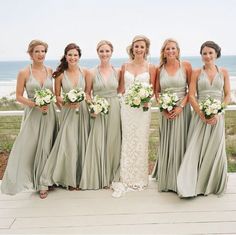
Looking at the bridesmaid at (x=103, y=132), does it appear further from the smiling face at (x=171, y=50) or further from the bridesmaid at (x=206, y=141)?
the bridesmaid at (x=206, y=141)

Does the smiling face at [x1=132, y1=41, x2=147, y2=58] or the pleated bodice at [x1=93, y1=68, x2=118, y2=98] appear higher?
the smiling face at [x1=132, y1=41, x2=147, y2=58]

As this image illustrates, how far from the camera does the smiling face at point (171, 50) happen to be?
427 centimetres

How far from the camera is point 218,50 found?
166 inches

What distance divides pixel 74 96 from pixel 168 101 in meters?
1.15

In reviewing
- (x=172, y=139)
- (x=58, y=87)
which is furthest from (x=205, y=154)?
(x=58, y=87)

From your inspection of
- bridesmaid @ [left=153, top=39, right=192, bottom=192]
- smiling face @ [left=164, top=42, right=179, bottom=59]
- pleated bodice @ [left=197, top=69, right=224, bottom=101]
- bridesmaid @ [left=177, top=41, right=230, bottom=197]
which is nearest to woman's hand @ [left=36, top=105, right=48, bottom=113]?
bridesmaid @ [left=153, top=39, right=192, bottom=192]

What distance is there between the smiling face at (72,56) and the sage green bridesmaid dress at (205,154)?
5.18 feet

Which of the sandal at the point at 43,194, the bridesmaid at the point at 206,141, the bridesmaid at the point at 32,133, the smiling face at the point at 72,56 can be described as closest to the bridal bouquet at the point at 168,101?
the bridesmaid at the point at 206,141

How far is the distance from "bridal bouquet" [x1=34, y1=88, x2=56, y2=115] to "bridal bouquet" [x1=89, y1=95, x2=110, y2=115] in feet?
1.64

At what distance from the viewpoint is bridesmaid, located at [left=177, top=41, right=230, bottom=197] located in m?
4.28

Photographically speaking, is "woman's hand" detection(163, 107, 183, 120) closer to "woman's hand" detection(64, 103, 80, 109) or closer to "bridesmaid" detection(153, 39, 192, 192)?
"bridesmaid" detection(153, 39, 192, 192)
